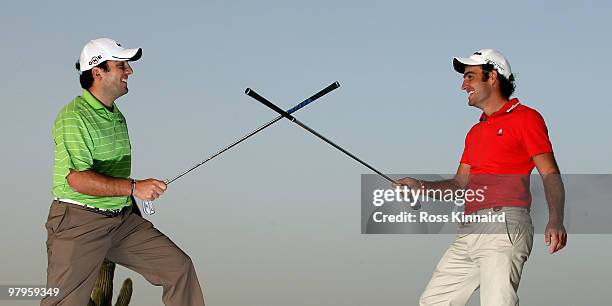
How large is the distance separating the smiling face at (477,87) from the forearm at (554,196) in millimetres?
1032

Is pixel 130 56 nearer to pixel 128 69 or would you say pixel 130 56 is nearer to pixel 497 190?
pixel 128 69

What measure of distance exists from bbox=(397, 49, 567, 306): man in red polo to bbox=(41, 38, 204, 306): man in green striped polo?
2.25 meters

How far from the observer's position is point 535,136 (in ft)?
25.8

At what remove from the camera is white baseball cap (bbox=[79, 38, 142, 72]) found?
28.0 feet

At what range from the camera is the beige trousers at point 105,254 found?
816cm

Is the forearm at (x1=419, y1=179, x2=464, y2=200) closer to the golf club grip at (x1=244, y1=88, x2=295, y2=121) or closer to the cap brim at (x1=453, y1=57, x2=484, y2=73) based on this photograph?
the cap brim at (x1=453, y1=57, x2=484, y2=73)

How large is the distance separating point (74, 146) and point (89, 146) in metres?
0.12

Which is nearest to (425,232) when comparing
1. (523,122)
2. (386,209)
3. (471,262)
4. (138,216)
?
(386,209)

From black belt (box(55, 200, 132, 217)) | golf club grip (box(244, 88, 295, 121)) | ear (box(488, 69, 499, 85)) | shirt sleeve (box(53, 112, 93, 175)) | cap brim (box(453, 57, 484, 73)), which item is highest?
cap brim (box(453, 57, 484, 73))

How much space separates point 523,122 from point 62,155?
365 centimetres

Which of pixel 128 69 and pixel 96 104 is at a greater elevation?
pixel 128 69

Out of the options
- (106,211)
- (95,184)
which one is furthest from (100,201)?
(95,184)

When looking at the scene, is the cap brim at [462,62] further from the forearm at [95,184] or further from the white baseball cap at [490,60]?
the forearm at [95,184]

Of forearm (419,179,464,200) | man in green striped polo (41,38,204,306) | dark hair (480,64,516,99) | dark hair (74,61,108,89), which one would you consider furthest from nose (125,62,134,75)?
dark hair (480,64,516,99)
